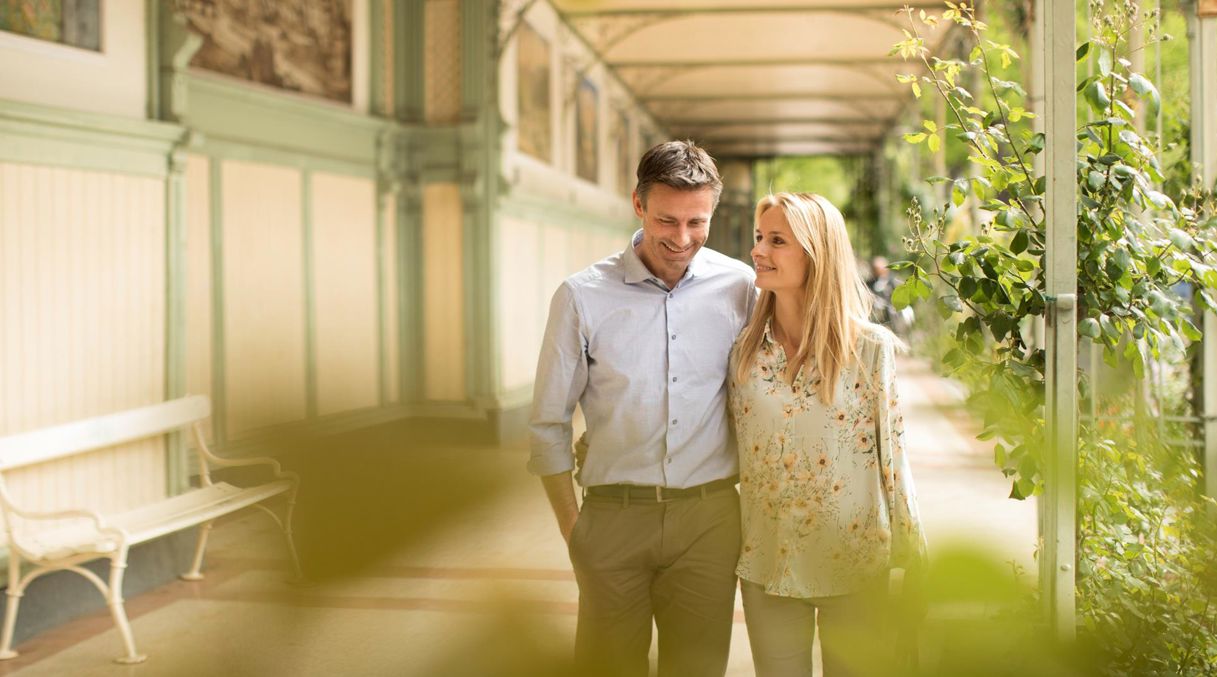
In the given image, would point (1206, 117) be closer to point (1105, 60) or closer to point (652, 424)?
point (1105, 60)

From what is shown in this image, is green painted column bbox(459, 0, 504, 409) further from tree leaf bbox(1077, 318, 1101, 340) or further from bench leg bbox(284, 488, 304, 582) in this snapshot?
bench leg bbox(284, 488, 304, 582)

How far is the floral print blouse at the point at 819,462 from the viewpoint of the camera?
1968 millimetres

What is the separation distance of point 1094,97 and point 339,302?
7.47ft

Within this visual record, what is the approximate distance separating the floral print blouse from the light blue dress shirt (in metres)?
0.15

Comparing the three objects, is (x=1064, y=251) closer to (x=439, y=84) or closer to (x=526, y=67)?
(x=439, y=84)

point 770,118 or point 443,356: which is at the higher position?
point 770,118

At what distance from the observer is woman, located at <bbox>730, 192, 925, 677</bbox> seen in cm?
196

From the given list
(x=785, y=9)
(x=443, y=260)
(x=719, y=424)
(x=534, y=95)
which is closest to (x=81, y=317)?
(x=719, y=424)

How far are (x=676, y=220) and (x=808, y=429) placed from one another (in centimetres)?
42

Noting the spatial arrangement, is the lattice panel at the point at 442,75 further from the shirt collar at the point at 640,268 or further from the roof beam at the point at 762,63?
the shirt collar at the point at 640,268

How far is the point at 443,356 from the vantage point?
8.93 m

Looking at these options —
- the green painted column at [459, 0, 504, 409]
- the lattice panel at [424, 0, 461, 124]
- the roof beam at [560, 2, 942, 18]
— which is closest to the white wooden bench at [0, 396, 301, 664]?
the green painted column at [459, 0, 504, 409]

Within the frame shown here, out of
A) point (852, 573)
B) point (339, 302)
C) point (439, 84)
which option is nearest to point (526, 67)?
point (439, 84)

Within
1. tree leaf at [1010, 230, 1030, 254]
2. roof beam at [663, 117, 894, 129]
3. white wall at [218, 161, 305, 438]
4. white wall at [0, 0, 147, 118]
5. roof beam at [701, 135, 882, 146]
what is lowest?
white wall at [218, 161, 305, 438]
